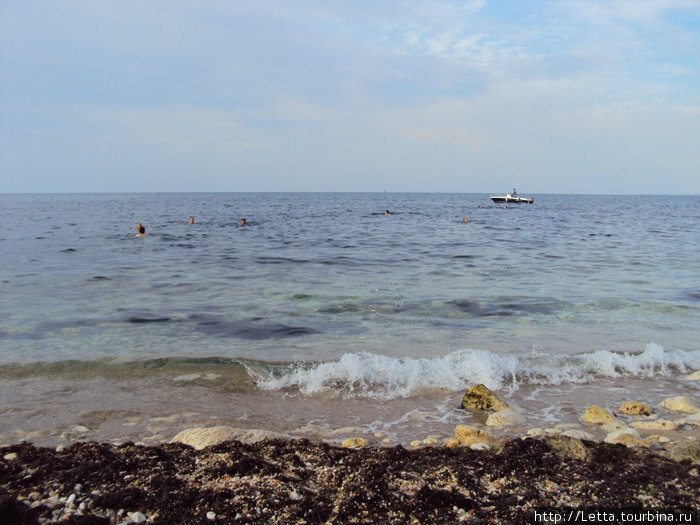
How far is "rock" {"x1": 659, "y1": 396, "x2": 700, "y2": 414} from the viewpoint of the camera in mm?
5963

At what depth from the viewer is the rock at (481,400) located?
6102 millimetres

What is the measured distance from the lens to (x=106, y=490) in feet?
12.6

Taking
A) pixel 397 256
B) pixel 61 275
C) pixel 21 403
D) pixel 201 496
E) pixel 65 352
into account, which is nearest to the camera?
pixel 201 496

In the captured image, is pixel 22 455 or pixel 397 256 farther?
pixel 397 256

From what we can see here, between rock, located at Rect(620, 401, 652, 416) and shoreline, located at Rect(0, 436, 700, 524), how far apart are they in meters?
1.41

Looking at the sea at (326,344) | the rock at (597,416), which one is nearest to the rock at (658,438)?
the rock at (597,416)

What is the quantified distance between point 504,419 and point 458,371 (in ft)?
5.58

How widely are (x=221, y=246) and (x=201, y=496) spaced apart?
2204cm

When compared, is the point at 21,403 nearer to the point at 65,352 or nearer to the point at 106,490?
the point at 65,352

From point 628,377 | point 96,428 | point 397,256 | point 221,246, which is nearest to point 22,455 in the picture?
point 96,428

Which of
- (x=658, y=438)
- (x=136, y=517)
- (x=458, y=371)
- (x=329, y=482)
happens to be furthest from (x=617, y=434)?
(x=136, y=517)

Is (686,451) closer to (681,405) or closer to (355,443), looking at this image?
(681,405)

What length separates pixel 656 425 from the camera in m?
5.54

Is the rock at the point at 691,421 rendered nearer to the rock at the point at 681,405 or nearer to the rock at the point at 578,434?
the rock at the point at 681,405
